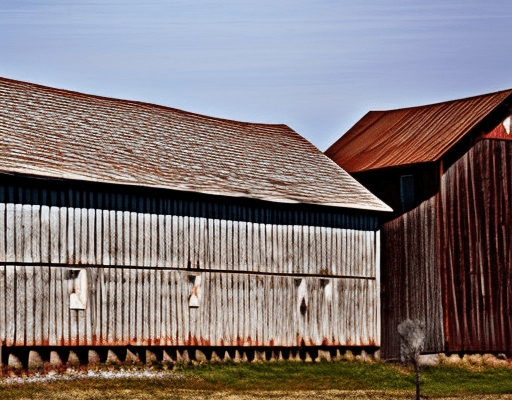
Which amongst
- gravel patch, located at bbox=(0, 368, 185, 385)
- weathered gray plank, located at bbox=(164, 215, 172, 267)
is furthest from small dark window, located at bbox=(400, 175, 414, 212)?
gravel patch, located at bbox=(0, 368, 185, 385)

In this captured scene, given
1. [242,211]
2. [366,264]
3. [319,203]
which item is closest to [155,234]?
[242,211]

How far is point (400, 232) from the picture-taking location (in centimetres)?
3872

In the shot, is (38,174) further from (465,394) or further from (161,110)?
(465,394)

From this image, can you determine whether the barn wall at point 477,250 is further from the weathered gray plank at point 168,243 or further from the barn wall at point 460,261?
the weathered gray plank at point 168,243

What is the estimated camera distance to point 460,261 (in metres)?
37.8

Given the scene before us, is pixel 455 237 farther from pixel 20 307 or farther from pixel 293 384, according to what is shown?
pixel 20 307

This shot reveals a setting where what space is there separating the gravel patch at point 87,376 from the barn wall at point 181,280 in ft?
4.72

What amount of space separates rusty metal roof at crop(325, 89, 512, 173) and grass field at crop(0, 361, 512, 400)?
26.0 ft

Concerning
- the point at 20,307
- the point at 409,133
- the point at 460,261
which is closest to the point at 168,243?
the point at 20,307

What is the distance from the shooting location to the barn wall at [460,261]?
37531 millimetres

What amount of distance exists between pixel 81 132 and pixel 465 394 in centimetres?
1502

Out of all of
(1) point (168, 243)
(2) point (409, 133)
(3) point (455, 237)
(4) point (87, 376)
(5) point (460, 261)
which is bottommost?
(4) point (87, 376)

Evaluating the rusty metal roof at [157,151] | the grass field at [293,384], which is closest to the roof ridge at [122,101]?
the rusty metal roof at [157,151]

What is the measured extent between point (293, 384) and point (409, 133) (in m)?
14.5
